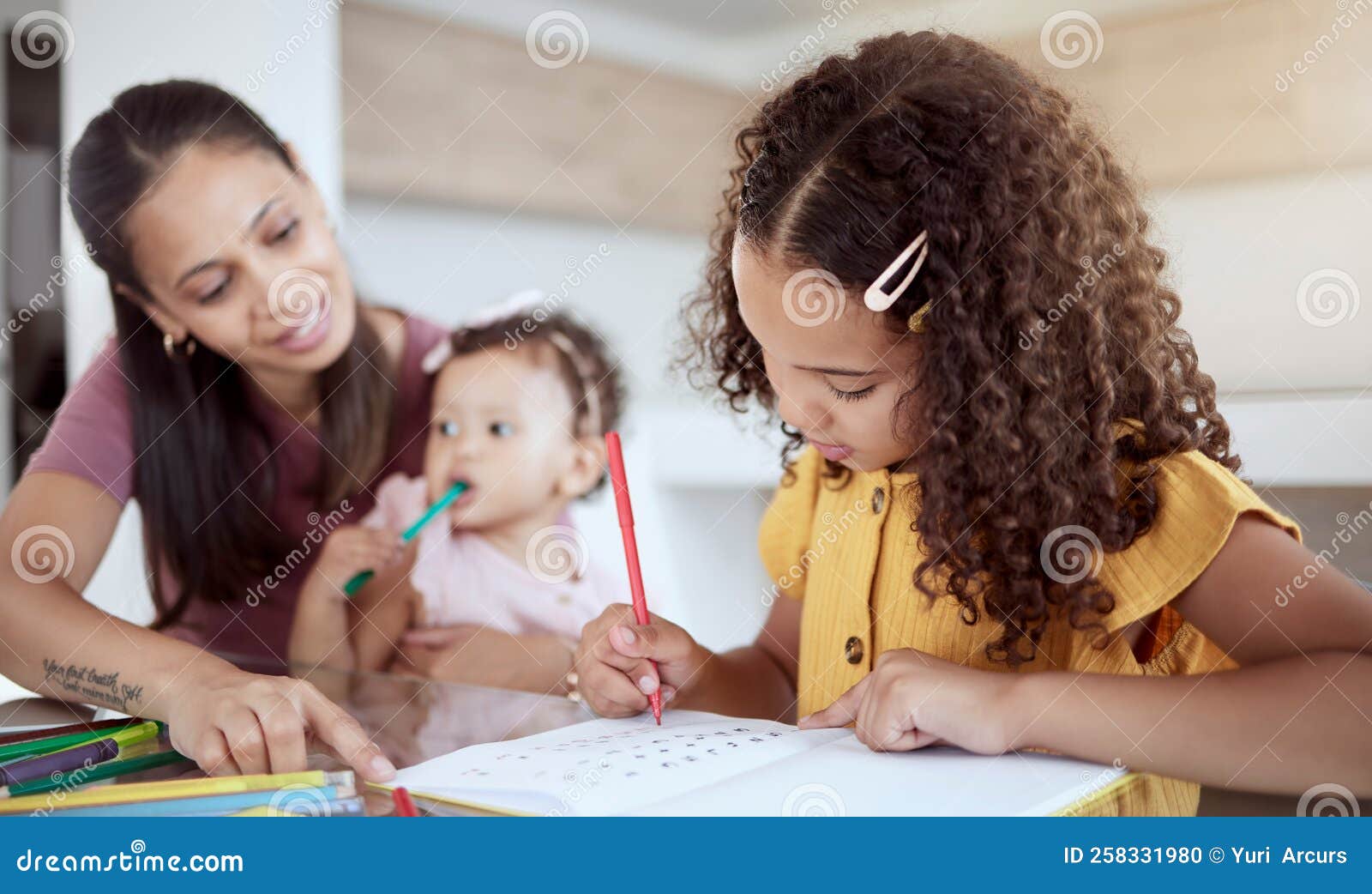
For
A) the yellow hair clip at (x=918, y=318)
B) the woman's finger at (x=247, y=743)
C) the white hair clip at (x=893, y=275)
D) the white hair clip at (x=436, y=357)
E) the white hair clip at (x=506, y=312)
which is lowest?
the woman's finger at (x=247, y=743)

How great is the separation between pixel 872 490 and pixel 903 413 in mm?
215

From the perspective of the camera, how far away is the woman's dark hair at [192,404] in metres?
1.37

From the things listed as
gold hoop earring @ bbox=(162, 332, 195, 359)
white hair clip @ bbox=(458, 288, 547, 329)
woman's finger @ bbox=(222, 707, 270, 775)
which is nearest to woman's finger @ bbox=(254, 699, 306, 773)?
woman's finger @ bbox=(222, 707, 270, 775)

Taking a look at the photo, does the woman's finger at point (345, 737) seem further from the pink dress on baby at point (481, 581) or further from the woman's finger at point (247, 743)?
the pink dress on baby at point (481, 581)

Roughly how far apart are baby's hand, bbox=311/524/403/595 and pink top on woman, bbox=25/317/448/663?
0.07 meters

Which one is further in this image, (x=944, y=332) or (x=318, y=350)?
(x=318, y=350)

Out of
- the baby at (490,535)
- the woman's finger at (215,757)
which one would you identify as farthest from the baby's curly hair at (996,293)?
the baby at (490,535)

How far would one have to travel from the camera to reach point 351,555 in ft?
5.17

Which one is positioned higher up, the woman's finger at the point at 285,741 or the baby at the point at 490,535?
the baby at the point at 490,535

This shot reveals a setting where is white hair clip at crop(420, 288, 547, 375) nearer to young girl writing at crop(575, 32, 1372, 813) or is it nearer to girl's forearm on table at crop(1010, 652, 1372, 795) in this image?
young girl writing at crop(575, 32, 1372, 813)

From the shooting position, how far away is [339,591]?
157 cm

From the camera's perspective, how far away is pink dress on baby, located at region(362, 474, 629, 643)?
5.91 ft

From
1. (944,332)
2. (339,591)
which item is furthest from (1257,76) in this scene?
(339,591)
